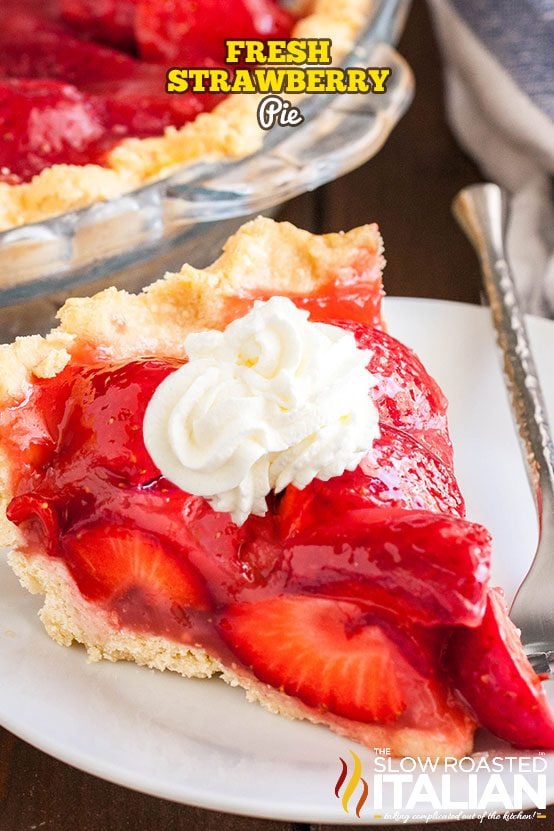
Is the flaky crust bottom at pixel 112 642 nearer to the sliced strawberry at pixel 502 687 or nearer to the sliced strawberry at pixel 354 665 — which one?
the sliced strawberry at pixel 354 665

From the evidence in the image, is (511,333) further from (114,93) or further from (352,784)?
(114,93)

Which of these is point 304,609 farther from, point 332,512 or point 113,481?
point 113,481

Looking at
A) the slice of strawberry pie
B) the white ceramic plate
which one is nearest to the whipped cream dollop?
the slice of strawberry pie

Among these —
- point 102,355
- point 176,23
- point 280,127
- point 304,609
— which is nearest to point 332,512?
point 304,609

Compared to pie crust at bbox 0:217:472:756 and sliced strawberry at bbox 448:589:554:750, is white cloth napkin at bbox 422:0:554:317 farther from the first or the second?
sliced strawberry at bbox 448:589:554:750

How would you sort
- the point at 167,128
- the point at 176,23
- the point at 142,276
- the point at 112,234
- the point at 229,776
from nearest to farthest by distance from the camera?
the point at 229,776 → the point at 112,234 → the point at 142,276 → the point at 167,128 → the point at 176,23

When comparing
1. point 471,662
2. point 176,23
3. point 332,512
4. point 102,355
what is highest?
point 176,23
